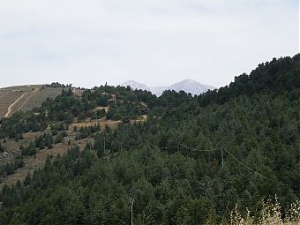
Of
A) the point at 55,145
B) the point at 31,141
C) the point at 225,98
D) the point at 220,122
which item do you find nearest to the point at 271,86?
the point at 225,98

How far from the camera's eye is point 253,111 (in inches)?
2126

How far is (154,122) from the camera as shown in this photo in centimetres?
6912

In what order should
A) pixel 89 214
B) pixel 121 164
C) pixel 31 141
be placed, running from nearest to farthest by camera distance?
pixel 89 214 → pixel 121 164 → pixel 31 141

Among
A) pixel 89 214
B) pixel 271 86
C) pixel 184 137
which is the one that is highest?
pixel 271 86

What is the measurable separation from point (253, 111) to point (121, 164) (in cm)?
2047

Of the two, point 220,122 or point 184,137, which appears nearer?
point 184,137

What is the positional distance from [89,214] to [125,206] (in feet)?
12.8

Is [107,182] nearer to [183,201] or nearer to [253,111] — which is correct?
[183,201]

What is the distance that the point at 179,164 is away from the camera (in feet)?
134

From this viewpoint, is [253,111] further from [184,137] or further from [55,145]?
[55,145]

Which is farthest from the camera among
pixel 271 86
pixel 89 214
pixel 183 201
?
pixel 271 86

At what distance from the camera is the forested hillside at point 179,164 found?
31.4 meters

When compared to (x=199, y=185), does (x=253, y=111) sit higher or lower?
higher

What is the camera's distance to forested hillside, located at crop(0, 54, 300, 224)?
31391mm
